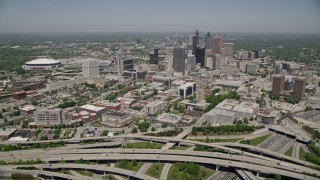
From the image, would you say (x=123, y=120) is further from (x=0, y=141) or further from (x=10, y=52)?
(x=10, y=52)

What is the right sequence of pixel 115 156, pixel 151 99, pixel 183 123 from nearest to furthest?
pixel 115 156 → pixel 183 123 → pixel 151 99

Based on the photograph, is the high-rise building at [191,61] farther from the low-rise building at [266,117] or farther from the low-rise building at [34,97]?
the low-rise building at [34,97]

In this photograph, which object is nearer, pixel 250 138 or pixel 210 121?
pixel 250 138

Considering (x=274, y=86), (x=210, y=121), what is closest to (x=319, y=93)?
(x=274, y=86)

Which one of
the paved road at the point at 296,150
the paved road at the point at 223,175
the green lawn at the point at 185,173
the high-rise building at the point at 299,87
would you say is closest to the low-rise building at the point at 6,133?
the green lawn at the point at 185,173

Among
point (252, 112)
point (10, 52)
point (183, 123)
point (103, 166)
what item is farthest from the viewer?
point (10, 52)

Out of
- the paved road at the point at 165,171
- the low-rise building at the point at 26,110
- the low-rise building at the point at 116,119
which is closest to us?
the paved road at the point at 165,171

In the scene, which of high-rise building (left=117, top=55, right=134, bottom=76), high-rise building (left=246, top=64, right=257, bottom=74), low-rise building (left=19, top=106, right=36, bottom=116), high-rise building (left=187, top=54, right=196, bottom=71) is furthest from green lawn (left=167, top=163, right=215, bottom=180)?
high-rise building (left=246, top=64, right=257, bottom=74)
